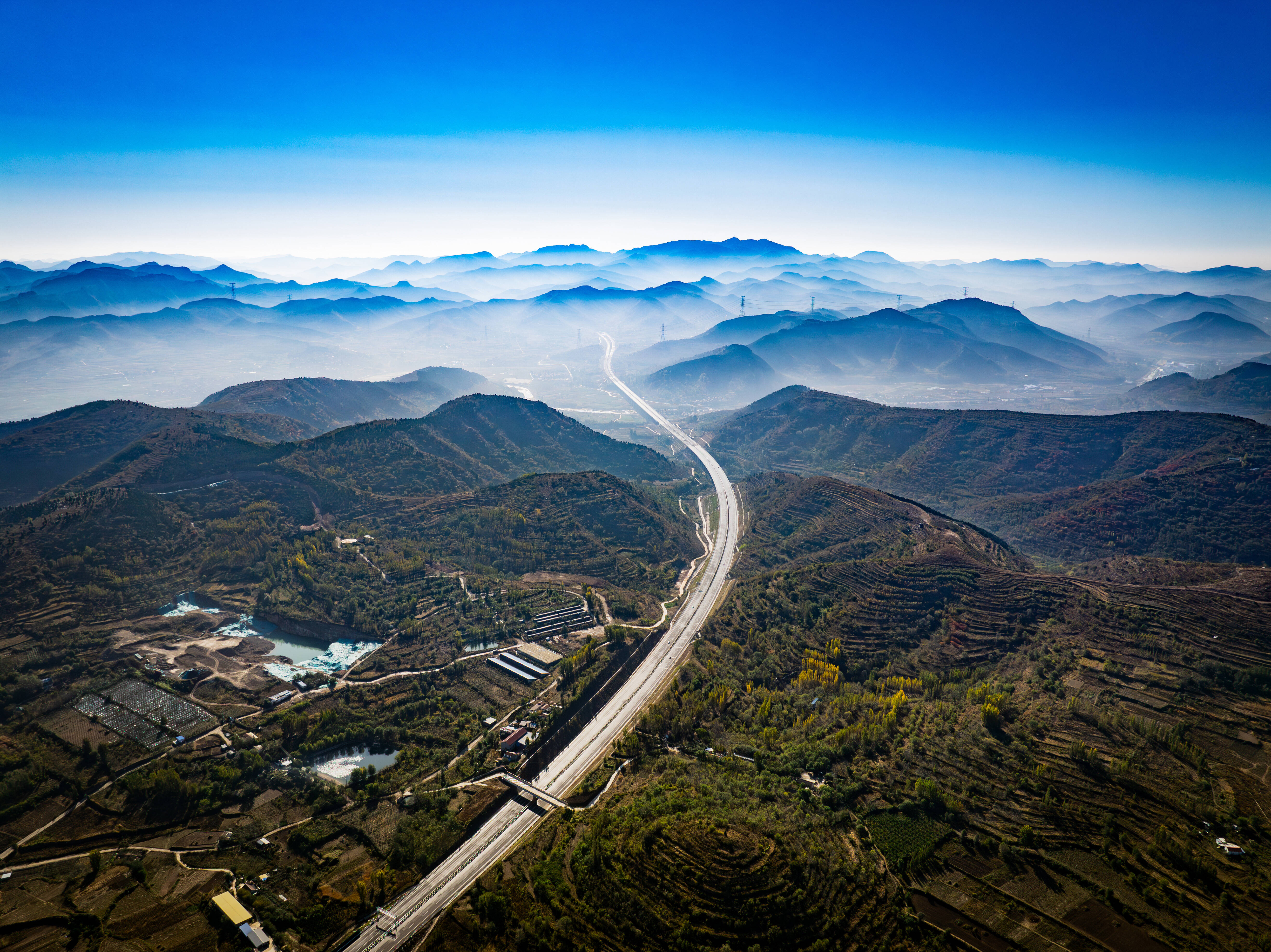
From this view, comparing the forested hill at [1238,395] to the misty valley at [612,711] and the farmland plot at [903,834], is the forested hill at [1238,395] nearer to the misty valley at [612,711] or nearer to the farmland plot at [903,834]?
the misty valley at [612,711]

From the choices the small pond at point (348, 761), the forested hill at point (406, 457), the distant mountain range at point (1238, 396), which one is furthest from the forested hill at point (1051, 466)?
the small pond at point (348, 761)

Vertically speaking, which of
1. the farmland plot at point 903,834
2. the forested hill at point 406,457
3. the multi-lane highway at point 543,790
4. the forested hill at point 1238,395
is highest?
the forested hill at point 1238,395

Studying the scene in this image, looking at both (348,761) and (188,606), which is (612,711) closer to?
(348,761)

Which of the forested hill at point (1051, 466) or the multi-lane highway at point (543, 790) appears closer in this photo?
the multi-lane highway at point (543, 790)

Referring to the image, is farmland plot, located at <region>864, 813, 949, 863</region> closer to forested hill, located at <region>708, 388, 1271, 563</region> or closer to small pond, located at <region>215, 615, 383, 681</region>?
small pond, located at <region>215, 615, 383, 681</region>

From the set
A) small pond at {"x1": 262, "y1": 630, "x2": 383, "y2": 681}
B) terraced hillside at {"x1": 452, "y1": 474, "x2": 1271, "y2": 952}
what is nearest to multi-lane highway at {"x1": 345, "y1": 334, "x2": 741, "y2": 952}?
terraced hillside at {"x1": 452, "y1": 474, "x2": 1271, "y2": 952}

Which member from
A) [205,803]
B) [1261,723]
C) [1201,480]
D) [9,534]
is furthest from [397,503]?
[1201,480]

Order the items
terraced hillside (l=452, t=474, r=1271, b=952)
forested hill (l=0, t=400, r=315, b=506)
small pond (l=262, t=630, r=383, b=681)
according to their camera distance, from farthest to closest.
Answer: forested hill (l=0, t=400, r=315, b=506) → small pond (l=262, t=630, r=383, b=681) → terraced hillside (l=452, t=474, r=1271, b=952)
